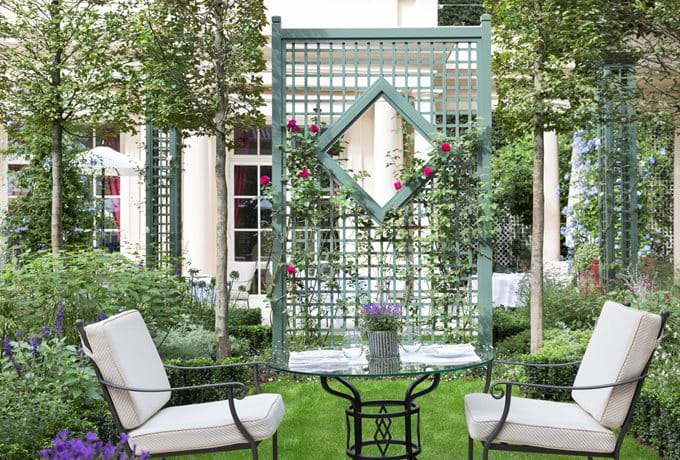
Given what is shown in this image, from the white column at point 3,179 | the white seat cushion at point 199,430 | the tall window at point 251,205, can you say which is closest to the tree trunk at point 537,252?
the white seat cushion at point 199,430

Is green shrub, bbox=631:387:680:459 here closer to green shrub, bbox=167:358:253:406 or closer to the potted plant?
the potted plant

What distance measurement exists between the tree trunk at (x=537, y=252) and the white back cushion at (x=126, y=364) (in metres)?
3.49

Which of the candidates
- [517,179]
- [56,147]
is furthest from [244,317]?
[517,179]

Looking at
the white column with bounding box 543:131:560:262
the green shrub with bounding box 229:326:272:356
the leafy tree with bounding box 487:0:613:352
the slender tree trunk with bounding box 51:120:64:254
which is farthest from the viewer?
the white column with bounding box 543:131:560:262

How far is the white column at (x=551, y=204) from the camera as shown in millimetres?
12125

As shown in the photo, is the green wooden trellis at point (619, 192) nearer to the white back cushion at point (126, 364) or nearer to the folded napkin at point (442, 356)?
the folded napkin at point (442, 356)

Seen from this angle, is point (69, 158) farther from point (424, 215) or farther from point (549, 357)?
point (549, 357)

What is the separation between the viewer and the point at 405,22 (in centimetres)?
1172

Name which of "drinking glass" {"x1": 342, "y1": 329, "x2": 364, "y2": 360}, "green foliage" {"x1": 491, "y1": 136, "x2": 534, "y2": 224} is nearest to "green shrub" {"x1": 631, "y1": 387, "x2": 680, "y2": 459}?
"drinking glass" {"x1": 342, "y1": 329, "x2": 364, "y2": 360}

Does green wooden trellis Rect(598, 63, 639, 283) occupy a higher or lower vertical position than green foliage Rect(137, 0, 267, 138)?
lower

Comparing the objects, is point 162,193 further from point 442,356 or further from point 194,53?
point 442,356

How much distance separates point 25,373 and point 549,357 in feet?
11.0

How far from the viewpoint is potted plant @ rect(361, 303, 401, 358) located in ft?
13.5

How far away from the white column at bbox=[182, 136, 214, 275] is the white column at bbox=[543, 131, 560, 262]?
4.78 metres
